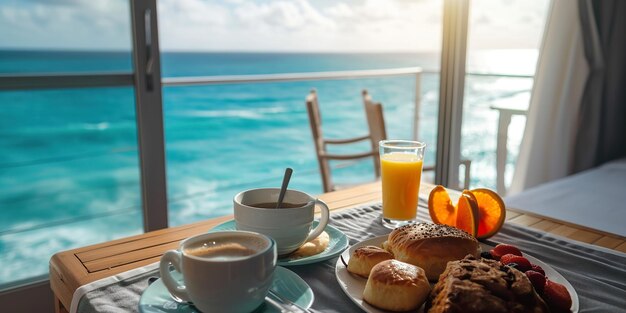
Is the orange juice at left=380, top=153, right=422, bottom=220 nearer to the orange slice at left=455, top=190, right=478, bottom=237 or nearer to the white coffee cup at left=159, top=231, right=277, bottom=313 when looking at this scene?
the orange slice at left=455, top=190, right=478, bottom=237

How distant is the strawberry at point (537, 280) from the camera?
0.63 meters

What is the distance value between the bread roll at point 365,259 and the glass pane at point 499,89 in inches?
84.8

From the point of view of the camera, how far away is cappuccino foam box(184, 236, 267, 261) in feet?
1.93

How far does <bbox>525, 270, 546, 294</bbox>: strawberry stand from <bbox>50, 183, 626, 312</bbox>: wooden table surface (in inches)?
15.7

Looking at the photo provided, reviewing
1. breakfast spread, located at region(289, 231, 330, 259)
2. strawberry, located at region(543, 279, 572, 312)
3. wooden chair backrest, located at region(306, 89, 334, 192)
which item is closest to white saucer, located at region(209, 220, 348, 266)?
breakfast spread, located at region(289, 231, 330, 259)

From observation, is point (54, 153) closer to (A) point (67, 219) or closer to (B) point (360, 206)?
(A) point (67, 219)

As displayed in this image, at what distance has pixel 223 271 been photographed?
1.82ft

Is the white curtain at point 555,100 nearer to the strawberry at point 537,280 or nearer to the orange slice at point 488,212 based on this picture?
the orange slice at point 488,212

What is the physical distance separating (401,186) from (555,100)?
1627mm

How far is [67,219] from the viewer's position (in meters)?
2.32

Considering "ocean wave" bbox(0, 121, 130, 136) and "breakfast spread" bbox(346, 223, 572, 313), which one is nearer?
"breakfast spread" bbox(346, 223, 572, 313)

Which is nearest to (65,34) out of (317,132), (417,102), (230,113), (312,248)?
(317,132)

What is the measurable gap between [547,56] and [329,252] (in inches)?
73.6

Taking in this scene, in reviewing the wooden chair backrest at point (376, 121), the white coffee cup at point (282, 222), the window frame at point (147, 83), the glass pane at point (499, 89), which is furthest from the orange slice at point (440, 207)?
the glass pane at point (499, 89)
